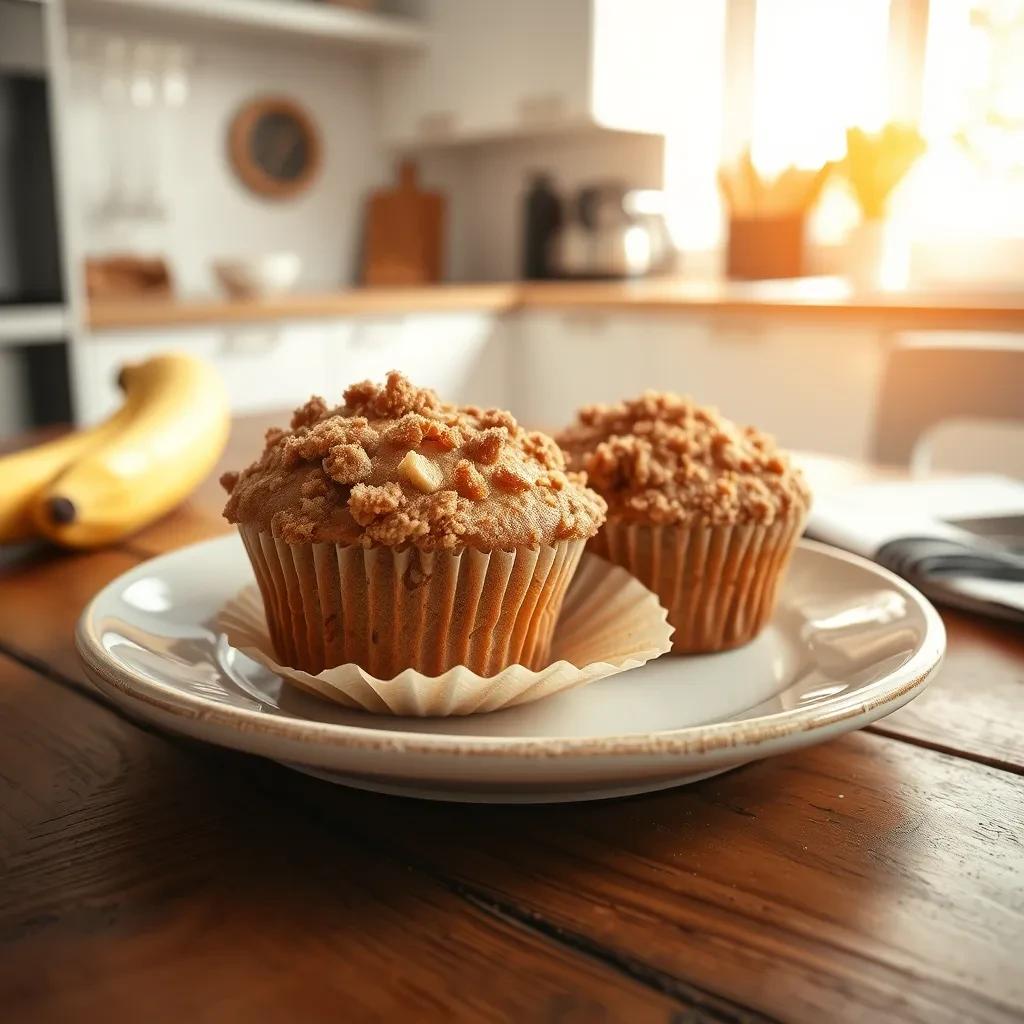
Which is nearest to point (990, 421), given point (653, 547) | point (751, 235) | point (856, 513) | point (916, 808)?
point (856, 513)

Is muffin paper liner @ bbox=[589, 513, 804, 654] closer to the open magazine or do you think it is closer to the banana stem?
the open magazine

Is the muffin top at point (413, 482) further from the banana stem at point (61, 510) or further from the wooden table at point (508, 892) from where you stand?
the banana stem at point (61, 510)

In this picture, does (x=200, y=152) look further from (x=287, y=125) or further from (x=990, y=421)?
(x=990, y=421)

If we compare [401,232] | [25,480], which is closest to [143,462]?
[25,480]

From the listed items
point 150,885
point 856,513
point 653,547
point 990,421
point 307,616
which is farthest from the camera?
point 990,421

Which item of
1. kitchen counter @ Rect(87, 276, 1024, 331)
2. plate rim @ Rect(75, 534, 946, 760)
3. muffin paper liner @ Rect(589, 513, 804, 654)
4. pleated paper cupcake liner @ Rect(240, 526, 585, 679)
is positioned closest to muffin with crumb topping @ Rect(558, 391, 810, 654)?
muffin paper liner @ Rect(589, 513, 804, 654)

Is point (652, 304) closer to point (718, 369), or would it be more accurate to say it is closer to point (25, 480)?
point (718, 369)
